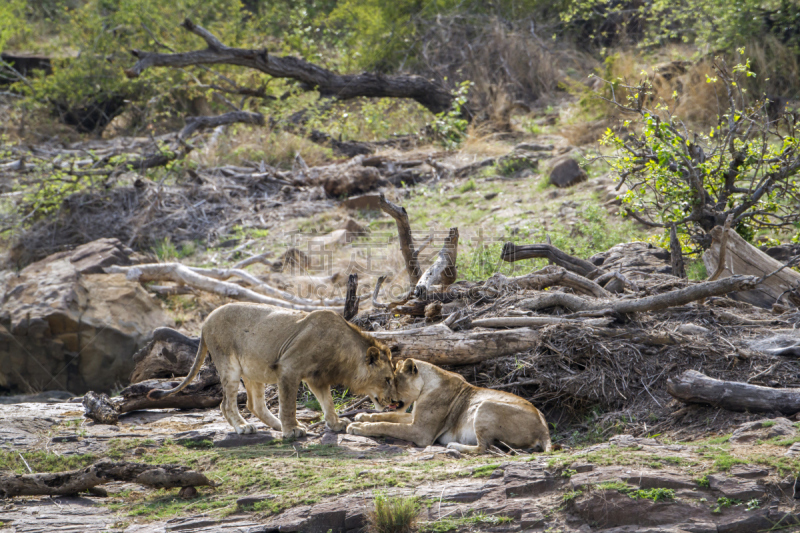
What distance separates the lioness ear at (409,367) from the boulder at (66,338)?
5.64 meters

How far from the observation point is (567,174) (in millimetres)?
13883

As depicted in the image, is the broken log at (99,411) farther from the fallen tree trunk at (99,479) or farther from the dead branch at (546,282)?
the dead branch at (546,282)

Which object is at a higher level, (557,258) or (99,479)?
(557,258)

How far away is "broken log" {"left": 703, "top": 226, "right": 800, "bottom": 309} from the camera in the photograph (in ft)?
24.9

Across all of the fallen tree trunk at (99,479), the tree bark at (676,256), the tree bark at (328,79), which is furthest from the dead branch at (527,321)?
the tree bark at (328,79)

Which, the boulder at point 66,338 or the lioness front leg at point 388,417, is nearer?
the lioness front leg at point 388,417

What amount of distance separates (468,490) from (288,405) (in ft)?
6.55

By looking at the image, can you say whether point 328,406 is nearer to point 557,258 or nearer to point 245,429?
point 245,429

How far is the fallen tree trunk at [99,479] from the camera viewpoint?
15.0ft

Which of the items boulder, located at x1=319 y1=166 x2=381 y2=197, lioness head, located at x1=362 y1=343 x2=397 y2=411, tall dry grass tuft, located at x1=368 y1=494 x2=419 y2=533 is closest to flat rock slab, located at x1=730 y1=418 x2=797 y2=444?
tall dry grass tuft, located at x1=368 y1=494 x2=419 y2=533

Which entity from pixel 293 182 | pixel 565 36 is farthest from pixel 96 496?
pixel 565 36

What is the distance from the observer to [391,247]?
12664mm

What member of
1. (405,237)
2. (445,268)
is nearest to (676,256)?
(445,268)

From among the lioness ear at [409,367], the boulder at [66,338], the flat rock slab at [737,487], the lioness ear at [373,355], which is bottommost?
the boulder at [66,338]
